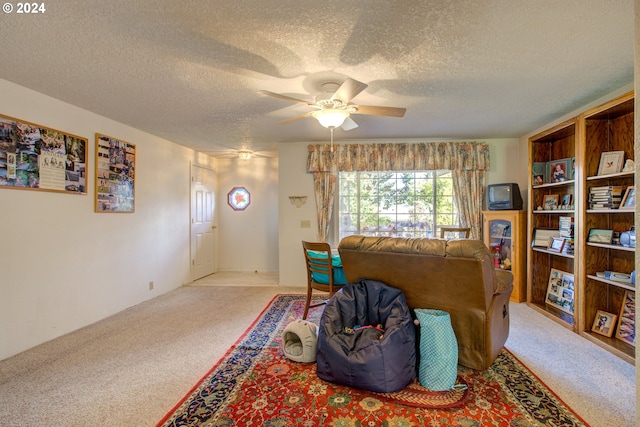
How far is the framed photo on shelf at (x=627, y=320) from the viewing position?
2.60 meters

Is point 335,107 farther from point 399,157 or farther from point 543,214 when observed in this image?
point 543,214

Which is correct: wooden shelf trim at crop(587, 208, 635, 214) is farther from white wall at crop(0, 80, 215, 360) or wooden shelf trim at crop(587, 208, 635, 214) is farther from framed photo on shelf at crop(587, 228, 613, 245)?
white wall at crop(0, 80, 215, 360)

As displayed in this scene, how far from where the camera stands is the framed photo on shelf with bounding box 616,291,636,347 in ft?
8.52

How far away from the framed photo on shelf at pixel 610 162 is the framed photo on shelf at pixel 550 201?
30.9 inches

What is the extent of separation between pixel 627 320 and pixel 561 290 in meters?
0.83

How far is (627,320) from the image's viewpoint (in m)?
2.65

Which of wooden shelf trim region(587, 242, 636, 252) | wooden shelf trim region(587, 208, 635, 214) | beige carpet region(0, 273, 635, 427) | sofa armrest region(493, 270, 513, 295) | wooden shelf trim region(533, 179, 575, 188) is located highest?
wooden shelf trim region(533, 179, 575, 188)

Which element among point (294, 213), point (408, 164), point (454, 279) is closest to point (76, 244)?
point (294, 213)

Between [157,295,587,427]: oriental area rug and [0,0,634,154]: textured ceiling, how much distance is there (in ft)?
7.62

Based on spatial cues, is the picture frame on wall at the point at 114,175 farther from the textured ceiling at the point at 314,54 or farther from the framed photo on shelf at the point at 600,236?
the framed photo on shelf at the point at 600,236

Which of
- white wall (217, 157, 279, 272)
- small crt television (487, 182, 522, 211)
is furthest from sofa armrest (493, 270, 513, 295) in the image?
white wall (217, 157, 279, 272)

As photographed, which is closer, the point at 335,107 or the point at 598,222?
the point at 335,107

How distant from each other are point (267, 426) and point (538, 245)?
3.73 m

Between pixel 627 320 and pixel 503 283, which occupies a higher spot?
pixel 503 283
